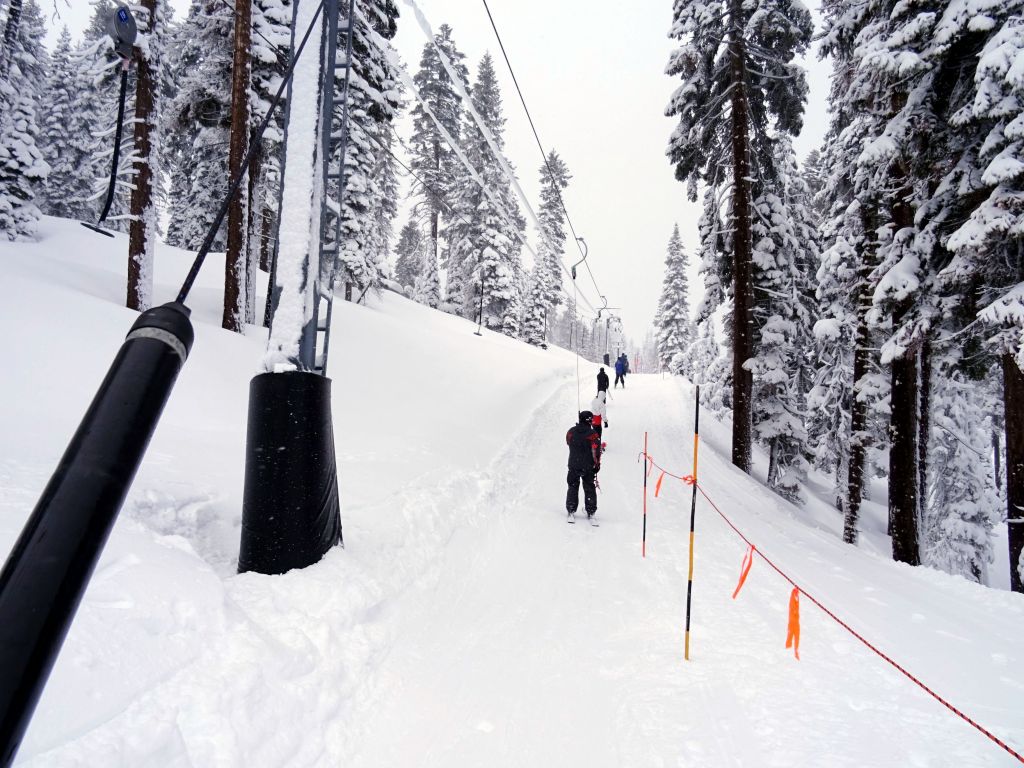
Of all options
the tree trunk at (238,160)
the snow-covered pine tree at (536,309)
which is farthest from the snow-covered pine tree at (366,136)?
the snow-covered pine tree at (536,309)

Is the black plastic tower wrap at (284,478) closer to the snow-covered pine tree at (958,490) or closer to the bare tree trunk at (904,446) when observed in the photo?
the bare tree trunk at (904,446)

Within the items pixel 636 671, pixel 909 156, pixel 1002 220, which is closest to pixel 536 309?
pixel 909 156

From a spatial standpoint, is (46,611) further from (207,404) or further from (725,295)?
(725,295)

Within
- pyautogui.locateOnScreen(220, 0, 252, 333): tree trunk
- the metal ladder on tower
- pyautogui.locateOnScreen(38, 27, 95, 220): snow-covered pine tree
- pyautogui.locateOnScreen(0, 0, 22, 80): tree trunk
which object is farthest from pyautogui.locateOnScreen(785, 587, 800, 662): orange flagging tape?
pyautogui.locateOnScreen(38, 27, 95, 220): snow-covered pine tree

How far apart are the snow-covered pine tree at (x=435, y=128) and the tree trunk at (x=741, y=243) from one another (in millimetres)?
23710

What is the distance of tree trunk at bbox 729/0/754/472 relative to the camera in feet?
48.3

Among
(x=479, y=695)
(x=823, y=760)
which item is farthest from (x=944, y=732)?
(x=479, y=695)

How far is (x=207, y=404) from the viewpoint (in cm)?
870

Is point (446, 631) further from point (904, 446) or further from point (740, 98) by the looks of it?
point (740, 98)

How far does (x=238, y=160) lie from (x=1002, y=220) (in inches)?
577

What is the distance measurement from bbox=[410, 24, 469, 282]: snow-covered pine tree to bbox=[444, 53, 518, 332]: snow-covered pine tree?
1.21 metres

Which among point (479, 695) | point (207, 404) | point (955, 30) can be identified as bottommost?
point (479, 695)

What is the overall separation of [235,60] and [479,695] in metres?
14.5

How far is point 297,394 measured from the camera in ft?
15.0
